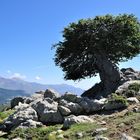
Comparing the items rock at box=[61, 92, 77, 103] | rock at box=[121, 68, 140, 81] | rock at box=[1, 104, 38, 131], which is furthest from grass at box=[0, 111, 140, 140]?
rock at box=[121, 68, 140, 81]

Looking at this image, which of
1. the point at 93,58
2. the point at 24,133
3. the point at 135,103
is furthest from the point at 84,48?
the point at 24,133

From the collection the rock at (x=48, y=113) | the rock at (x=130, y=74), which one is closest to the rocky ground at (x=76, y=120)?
the rock at (x=48, y=113)

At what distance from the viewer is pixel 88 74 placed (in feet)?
213

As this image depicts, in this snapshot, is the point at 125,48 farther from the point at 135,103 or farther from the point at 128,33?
the point at 135,103

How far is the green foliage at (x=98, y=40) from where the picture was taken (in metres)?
56.0

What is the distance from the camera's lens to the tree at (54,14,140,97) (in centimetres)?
5591

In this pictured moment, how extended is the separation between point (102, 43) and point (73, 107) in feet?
76.6

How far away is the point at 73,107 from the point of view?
34812 mm

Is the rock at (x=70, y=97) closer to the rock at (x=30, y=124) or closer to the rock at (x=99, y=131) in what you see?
the rock at (x=30, y=124)

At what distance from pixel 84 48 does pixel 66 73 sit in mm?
8364

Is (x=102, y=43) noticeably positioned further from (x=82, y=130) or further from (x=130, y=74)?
(x=82, y=130)

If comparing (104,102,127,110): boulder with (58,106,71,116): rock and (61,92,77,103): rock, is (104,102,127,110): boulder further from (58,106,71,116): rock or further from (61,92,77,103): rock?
(58,106,71,116): rock

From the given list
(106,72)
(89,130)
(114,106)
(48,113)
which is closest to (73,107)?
(48,113)

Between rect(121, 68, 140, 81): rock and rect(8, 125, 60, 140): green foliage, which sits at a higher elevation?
rect(121, 68, 140, 81): rock
